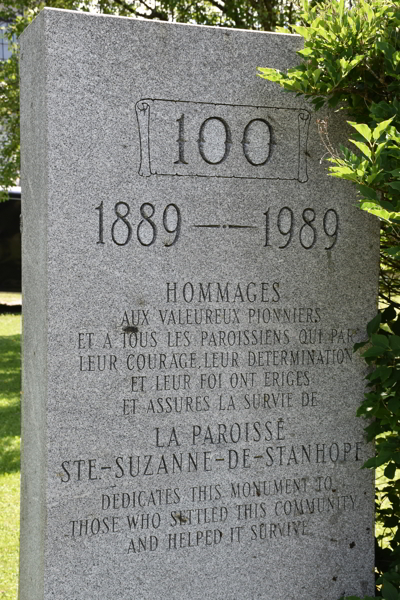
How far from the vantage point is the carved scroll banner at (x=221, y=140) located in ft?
10.3

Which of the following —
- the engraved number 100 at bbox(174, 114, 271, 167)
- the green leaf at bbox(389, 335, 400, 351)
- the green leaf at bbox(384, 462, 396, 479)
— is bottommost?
the green leaf at bbox(384, 462, 396, 479)

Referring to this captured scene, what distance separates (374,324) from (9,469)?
164 inches

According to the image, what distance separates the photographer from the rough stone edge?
3020 millimetres

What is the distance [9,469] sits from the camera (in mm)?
6625

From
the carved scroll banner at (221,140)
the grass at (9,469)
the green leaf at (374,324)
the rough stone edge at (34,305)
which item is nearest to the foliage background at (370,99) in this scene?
the green leaf at (374,324)

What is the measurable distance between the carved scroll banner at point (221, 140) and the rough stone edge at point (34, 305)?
404 millimetres

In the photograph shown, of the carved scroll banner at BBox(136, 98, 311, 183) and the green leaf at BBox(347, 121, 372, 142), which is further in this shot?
the carved scroll banner at BBox(136, 98, 311, 183)

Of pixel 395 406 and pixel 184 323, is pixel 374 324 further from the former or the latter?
pixel 184 323

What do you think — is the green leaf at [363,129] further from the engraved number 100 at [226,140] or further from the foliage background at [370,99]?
the engraved number 100 at [226,140]

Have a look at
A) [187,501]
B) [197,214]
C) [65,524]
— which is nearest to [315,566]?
[187,501]

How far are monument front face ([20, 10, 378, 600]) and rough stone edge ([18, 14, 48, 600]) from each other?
0.05ft

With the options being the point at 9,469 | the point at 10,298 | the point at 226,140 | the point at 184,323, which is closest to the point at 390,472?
the point at 184,323

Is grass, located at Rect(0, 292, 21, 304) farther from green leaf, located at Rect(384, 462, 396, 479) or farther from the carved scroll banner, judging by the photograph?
green leaf, located at Rect(384, 462, 396, 479)

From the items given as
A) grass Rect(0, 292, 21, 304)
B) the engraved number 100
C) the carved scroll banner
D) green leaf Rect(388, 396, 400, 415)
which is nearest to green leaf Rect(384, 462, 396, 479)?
green leaf Rect(388, 396, 400, 415)
